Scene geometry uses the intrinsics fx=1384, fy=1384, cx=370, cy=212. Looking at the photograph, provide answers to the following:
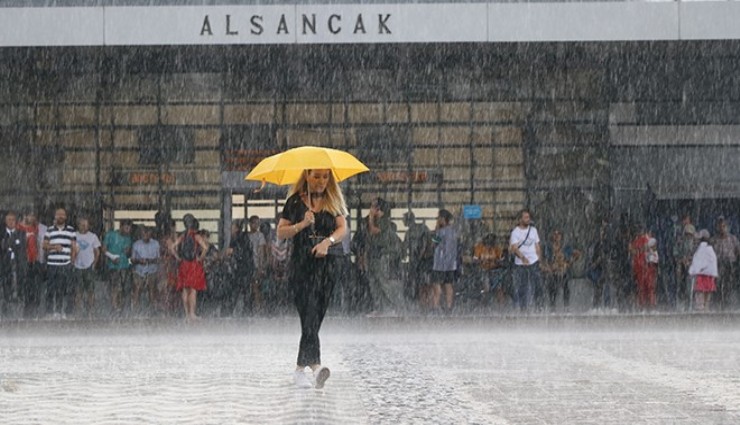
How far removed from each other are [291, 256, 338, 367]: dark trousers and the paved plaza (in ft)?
0.88

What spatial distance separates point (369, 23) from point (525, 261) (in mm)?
5314

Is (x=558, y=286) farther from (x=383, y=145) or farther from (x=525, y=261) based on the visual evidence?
(x=383, y=145)

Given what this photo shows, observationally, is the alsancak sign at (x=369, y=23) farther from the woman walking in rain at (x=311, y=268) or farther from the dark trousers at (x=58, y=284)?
the woman walking in rain at (x=311, y=268)

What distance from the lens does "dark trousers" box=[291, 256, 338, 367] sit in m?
9.71

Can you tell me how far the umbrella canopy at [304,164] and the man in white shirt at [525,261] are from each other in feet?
33.7

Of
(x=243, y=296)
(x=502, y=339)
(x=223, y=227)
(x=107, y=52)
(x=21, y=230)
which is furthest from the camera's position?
(x=223, y=227)

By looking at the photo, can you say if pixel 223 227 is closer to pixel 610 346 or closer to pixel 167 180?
pixel 167 180

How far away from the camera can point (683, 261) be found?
23875mm

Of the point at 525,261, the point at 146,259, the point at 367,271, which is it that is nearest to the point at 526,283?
the point at 525,261

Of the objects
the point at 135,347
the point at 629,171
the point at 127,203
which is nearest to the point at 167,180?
the point at 127,203

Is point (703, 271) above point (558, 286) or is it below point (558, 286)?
above

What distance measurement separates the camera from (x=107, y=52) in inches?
1017

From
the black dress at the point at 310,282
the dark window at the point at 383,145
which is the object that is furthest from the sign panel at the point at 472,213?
the black dress at the point at 310,282

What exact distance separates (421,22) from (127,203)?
25.4 feet
